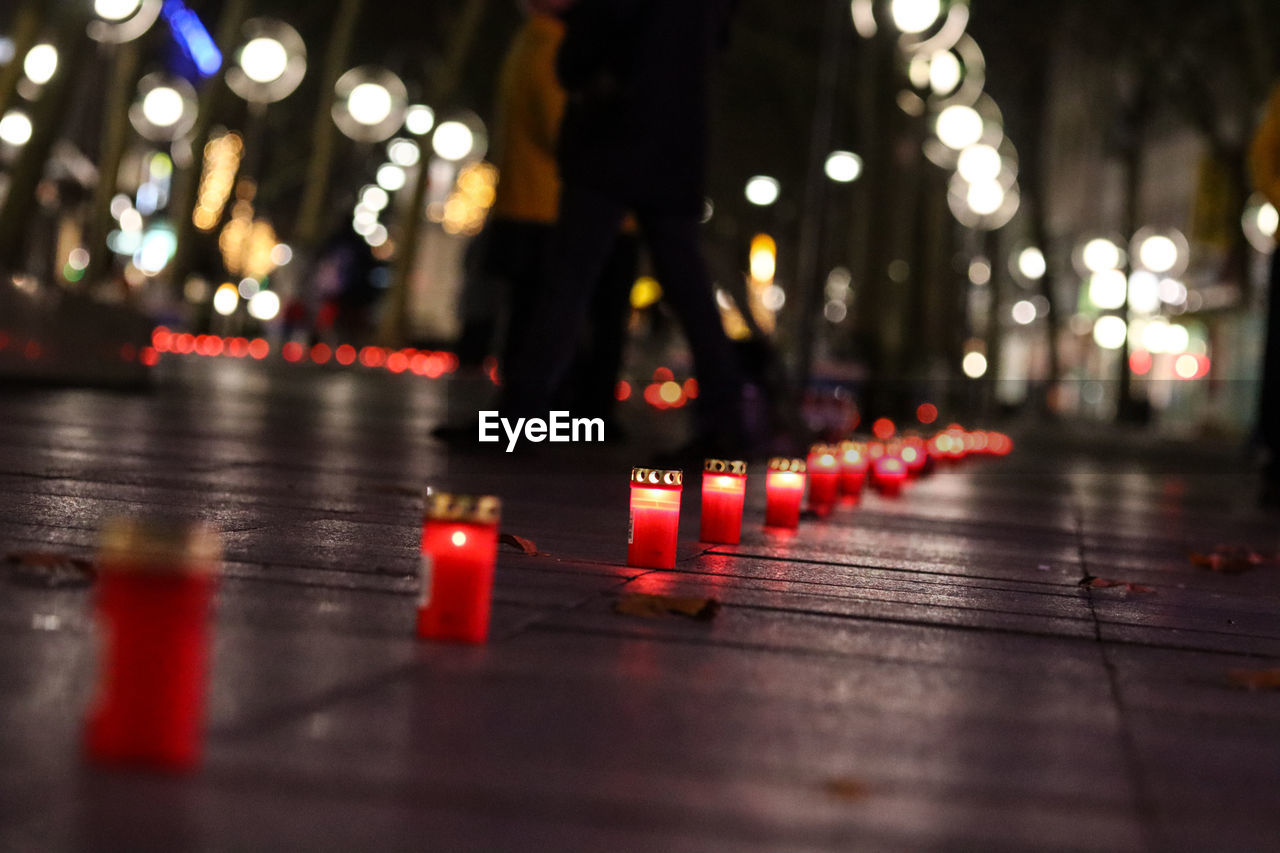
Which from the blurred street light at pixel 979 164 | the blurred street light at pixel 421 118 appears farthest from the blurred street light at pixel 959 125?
the blurred street light at pixel 421 118

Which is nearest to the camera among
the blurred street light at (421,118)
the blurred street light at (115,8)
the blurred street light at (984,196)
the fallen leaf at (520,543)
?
the fallen leaf at (520,543)

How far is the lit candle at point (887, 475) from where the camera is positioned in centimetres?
932

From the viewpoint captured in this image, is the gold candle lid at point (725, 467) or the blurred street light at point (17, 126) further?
the blurred street light at point (17, 126)

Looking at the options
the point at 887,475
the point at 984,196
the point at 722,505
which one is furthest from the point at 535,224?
the point at 984,196

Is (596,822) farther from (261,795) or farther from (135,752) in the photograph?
(135,752)

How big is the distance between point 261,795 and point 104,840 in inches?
10.2

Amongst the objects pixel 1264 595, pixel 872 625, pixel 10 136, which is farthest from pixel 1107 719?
pixel 10 136

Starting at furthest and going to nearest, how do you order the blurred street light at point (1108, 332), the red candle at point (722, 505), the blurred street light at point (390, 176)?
the blurred street light at point (1108, 332) < the blurred street light at point (390, 176) < the red candle at point (722, 505)

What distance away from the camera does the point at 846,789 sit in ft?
7.88

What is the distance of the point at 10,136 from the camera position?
37.7 m

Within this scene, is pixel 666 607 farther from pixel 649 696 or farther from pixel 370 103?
pixel 370 103

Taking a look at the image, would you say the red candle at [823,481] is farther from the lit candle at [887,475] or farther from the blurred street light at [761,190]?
the blurred street light at [761,190]

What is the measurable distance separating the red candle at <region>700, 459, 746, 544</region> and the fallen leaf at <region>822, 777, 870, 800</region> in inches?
116

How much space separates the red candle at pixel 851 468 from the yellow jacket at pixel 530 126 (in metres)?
2.61
